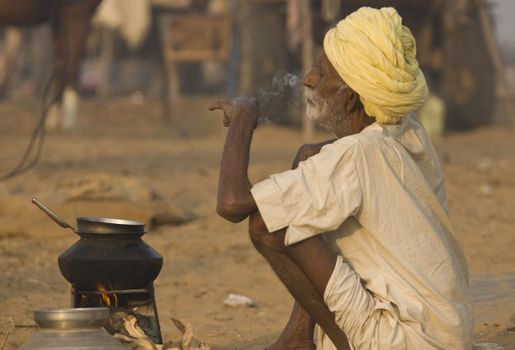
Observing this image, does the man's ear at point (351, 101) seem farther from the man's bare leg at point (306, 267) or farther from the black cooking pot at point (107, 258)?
the black cooking pot at point (107, 258)

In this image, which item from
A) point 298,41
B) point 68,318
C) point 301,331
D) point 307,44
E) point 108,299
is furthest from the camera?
point 298,41

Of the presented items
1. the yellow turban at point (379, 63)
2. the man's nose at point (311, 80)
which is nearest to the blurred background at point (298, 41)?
the man's nose at point (311, 80)

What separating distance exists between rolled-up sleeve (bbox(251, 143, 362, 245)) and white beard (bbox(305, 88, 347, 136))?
268mm

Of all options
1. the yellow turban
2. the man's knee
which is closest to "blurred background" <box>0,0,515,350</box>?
the yellow turban

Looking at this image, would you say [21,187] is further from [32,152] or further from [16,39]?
[16,39]

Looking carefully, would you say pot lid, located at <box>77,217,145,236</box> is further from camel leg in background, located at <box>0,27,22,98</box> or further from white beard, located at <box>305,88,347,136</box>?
camel leg in background, located at <box>0,27,22,98</box>

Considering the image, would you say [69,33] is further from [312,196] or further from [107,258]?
[312,196]

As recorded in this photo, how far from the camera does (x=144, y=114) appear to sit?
16.7m

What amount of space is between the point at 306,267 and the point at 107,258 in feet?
2.01

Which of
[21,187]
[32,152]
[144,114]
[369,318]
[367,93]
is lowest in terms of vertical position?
[144,114]

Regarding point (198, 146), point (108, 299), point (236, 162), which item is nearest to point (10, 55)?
point (198, 146)

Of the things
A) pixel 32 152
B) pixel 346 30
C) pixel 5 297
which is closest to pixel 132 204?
pixel 5 297

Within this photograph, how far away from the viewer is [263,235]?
10.5 feet

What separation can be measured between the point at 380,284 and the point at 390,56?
64cm
